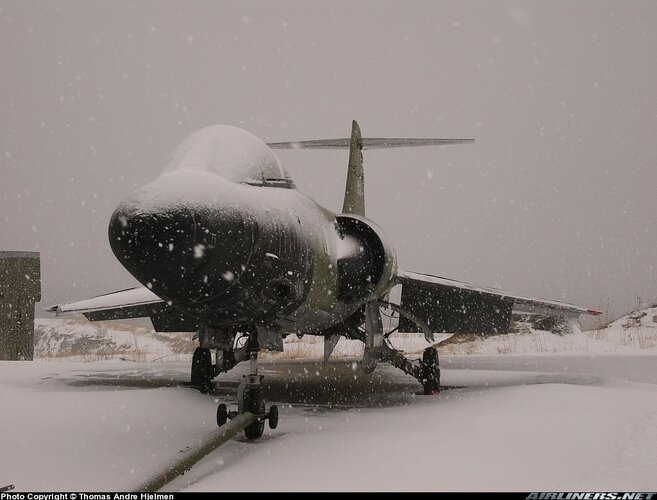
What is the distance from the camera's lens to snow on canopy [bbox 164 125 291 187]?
4.89 meters

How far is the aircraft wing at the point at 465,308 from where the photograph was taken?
406 inches

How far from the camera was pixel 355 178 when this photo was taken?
11.6m

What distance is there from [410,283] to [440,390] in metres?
1.70

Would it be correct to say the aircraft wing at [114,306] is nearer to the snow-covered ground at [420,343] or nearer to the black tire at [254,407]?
the black tire at [254,407]

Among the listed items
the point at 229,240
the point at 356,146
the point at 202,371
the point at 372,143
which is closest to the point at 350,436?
the point at 229,240

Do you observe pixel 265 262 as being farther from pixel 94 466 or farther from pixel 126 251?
pixel 94 466

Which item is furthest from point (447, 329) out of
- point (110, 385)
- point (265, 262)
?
point (265, 262)

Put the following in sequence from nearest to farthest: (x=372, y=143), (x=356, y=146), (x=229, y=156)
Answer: (x=229, y=156)
(x=356, y=146)
(x=372, y=143)

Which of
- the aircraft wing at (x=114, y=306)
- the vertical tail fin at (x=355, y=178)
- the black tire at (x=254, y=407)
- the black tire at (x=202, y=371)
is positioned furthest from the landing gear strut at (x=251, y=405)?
the vertical tail fin at (x=355, y=178)

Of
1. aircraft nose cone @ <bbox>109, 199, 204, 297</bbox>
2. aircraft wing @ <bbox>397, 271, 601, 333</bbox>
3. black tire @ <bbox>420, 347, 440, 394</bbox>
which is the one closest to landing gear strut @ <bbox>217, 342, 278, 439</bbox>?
aircraft nose cone @ <bbox>109, 199, 204, 297</bbox>

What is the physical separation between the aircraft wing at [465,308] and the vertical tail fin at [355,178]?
6.34ft

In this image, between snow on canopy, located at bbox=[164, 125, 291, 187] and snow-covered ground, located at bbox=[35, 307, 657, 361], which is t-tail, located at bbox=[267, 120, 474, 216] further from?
snow-covered ground, located at bbox=[35, 307, 657, 361]

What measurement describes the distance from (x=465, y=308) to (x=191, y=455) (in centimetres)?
781

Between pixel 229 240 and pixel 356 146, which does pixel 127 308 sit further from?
pixel 229 240
